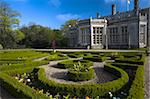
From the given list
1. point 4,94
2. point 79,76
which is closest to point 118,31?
point 79,76

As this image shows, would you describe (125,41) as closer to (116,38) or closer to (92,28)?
(116,38)

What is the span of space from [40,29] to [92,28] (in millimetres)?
22733

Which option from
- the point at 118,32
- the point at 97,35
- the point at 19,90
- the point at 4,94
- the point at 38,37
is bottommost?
the point at 4,94

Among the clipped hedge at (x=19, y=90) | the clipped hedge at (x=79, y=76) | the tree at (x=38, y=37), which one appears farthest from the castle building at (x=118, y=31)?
the clipped hedge at (x=19, y=90)

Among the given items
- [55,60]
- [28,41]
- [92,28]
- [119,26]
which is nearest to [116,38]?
[119,26]

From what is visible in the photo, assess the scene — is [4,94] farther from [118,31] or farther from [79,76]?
[118,31]

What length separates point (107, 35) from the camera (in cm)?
4272

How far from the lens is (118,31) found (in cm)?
4003

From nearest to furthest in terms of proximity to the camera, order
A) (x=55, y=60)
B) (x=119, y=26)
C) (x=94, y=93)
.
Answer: (x=94, y=93) < (x=55, y=60) < (x=119, y=26)

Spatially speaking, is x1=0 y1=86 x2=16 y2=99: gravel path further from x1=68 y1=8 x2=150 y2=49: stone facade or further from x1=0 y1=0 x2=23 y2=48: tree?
x1=0 y1=0 x2=23 y2=48: tree

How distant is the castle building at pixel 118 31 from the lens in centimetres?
3673

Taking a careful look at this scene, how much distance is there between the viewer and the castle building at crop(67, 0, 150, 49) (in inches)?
1446

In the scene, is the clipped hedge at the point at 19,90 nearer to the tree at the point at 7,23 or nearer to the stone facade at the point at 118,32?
the stone facade at the point at 118,32

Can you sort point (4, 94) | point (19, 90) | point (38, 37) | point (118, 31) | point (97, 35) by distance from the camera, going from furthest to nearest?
1. point (38, 37)
2. point (97, 35)
3. point (118, 31)
4. point (4, 94)
5. point (19, 90)
